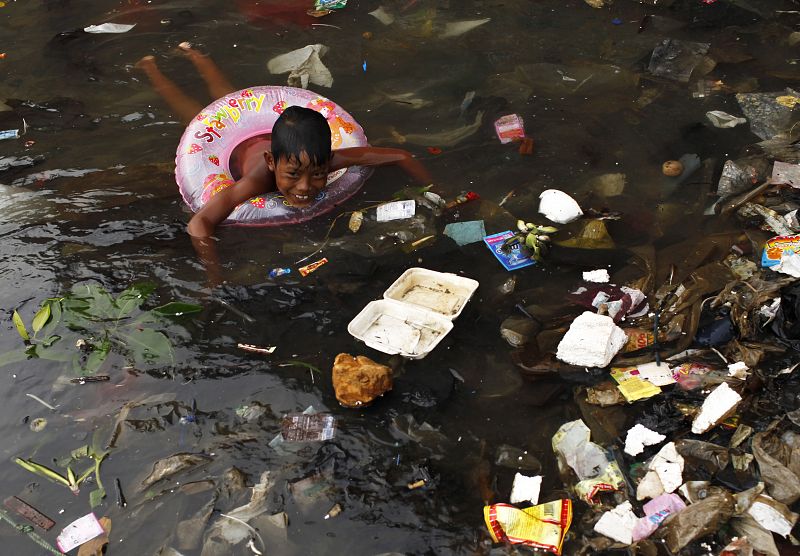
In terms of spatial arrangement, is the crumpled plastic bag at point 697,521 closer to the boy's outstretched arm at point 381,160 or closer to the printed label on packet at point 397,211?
the printed label on packet at point 397,211

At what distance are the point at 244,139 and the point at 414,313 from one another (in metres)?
1.98

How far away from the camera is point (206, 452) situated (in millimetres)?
3088

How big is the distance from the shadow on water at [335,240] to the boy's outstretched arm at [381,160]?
12 cm

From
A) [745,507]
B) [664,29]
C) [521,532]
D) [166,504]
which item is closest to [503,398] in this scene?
[521,532]

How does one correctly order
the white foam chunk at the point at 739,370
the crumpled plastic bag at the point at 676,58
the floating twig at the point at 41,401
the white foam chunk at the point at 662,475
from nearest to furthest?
the white foam chunk at the point at 662,475 → the white foam chunk at the point at 739,370 → the floating twig at the point at 41,401 → the crumpled plastic bag at the point at 676,58

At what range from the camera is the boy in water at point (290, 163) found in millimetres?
3930

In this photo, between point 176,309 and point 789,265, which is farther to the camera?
point 176,309

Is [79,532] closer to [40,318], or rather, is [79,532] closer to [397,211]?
[40,318]

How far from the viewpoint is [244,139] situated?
4.63 meters

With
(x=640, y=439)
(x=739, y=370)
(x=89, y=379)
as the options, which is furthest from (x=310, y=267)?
(x=739, y=370)

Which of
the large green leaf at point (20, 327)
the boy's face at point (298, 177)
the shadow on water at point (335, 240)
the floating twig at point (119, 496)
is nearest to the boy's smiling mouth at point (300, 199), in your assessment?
the boy's face at point (298, 177)

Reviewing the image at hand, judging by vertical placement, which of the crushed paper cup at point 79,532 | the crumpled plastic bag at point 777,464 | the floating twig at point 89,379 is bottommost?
the crushed paper cup at point 79,532

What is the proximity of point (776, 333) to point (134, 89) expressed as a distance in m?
5.38

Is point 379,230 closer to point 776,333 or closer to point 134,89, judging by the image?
point 776,333
